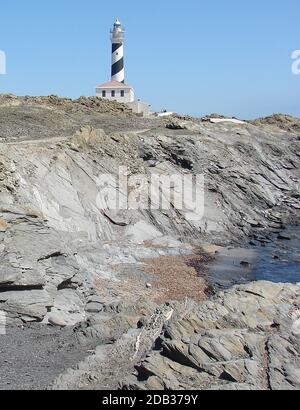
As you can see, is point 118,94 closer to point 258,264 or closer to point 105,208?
point 105,208

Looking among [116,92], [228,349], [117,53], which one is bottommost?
[228,349]

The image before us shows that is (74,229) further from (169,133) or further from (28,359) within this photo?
(169,133)

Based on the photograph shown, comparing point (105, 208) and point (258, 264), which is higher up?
Result: point (105, 208)

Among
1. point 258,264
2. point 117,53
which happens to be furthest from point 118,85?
point 258,264

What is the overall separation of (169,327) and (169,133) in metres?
28.3

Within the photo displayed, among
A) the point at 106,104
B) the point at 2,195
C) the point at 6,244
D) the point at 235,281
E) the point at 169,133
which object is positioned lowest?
the point at 235,281

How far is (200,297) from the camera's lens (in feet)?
65.1

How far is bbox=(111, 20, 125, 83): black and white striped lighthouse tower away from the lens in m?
65.7

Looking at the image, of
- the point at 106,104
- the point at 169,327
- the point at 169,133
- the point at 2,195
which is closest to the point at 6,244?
the point at 2,195

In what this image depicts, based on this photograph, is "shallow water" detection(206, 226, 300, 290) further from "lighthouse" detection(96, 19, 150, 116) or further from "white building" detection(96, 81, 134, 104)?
"white building" detection(96, 81, 134, 104)

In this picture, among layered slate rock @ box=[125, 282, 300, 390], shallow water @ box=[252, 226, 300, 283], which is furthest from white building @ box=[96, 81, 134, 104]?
layered slate rock @ box=[125, 282, 300, 390]

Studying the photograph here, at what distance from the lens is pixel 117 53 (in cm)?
6662

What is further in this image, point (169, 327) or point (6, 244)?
point (6, 244)

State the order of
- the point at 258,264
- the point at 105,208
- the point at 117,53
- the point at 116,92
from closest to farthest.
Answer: the point at 258,264, the point at 105,208, the point at 116,92, the point at 117,53
